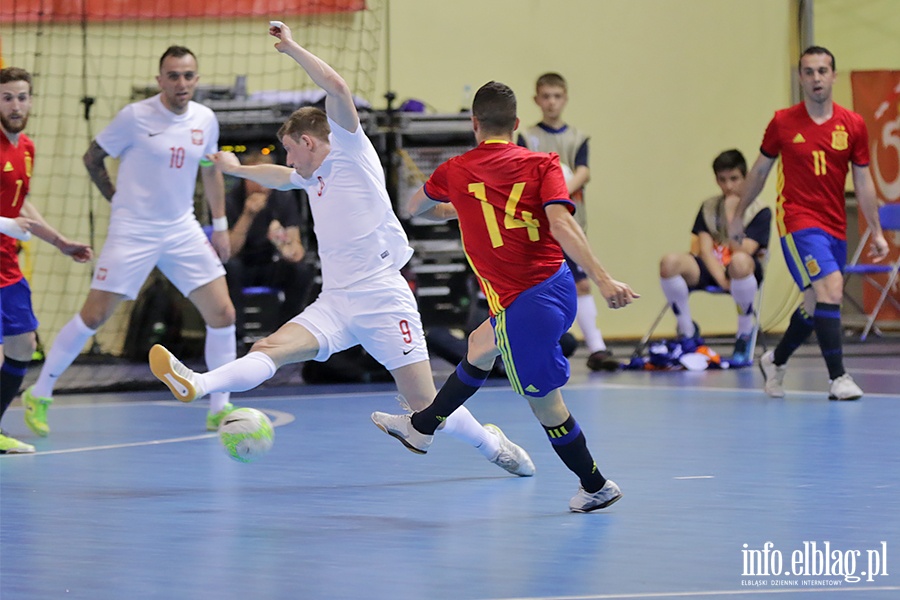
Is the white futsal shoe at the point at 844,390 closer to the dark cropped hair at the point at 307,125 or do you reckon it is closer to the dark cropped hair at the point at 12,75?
the dark cropped hair at the point at 307,125

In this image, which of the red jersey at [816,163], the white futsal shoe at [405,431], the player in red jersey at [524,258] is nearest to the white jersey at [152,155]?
the white futsal shoe at [405,431]

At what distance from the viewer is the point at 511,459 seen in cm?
551

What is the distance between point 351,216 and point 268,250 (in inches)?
213

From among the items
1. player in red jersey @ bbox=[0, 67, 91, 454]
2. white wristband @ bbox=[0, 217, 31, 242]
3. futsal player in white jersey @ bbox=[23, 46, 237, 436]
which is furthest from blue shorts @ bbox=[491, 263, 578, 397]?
futsal player in white jersey @ bbox=[23, 46, 237, 436]

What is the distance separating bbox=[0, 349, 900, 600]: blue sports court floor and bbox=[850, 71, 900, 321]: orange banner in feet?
18.3

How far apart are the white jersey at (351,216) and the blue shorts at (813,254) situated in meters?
3.35

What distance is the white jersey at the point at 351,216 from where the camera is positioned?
546 cm

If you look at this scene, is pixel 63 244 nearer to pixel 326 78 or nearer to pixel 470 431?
pixel 326 78

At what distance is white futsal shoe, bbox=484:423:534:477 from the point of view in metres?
5.50

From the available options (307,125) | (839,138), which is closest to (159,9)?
(839,138)

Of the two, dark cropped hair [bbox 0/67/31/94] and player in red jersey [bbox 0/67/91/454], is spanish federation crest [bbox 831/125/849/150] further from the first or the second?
dark cropped hair [bbox 0/67/31/94]

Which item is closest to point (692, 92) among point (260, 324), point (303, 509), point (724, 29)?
point (724, 29)

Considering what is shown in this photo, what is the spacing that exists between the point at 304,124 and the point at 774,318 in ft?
29.4

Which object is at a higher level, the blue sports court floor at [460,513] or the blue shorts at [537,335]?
the blue shorts at [537,335]
